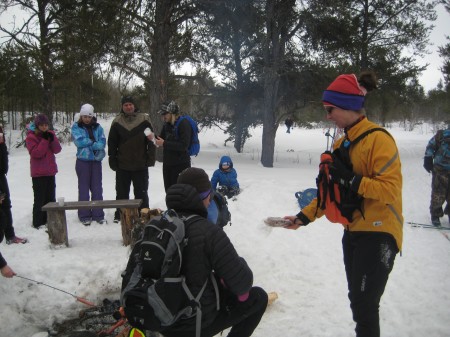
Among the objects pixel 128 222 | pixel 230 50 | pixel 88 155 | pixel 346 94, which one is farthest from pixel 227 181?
pixel 230 50

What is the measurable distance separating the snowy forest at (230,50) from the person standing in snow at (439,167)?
7.14 m

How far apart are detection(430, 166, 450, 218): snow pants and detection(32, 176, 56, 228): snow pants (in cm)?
641

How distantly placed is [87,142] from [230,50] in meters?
13.5

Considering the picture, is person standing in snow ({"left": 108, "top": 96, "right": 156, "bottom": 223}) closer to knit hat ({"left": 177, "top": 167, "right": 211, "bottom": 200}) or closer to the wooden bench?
the wooden bench

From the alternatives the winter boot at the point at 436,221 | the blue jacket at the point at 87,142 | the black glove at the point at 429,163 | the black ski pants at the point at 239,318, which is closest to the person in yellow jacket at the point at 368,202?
the black ski pants at the point at 239,318

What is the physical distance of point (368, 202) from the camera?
236cm

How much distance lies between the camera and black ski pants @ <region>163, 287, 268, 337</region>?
232 cm

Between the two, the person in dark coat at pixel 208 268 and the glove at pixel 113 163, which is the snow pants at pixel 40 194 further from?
the person in dark coat at pixel 208 268

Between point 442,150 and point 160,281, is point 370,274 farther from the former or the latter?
point 442,150

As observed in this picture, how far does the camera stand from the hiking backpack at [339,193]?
236 centimetres

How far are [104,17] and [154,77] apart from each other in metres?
2.25

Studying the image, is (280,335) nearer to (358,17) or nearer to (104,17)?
(104,17)

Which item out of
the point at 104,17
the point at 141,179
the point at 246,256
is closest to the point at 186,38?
the point at 104,17

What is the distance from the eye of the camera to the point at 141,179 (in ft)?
18.6
